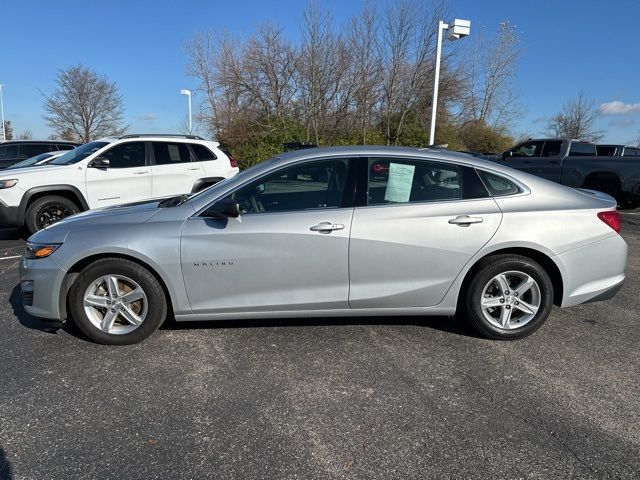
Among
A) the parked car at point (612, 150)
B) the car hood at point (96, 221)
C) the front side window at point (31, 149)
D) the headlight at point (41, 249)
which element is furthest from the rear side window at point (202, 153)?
the parked car at point (612, 150)

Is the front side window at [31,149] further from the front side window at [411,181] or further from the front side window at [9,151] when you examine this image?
the front side window at [411,181]

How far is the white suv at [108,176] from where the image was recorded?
737cm

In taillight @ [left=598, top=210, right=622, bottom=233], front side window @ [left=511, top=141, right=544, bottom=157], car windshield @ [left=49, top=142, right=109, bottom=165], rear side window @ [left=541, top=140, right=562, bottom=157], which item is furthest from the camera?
front side window @ [left=511, top=141, right=544, bottom=157]

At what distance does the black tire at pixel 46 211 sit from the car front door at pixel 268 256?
503cm

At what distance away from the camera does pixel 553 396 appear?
3102mm

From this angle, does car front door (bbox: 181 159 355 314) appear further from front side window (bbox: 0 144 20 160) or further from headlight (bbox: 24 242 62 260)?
front side window (bbox: 0 144 20 160)

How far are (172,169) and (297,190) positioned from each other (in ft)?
17.0

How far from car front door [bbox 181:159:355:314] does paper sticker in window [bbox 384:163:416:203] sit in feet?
1.06

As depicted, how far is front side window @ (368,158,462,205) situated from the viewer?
3.79 metres

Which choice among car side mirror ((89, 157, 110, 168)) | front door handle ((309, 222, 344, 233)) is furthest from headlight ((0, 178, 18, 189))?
front door handle ((309, 222, 344, 233))

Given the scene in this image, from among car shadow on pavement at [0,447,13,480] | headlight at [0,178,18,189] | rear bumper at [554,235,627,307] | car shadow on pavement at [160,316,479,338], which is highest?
headlight at [0,178,18,189]

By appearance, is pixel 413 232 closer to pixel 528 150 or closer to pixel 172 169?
pixel 172 169

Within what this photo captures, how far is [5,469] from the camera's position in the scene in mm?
2375

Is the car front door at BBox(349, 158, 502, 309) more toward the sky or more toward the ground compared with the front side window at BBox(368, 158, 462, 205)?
more toward the ground
